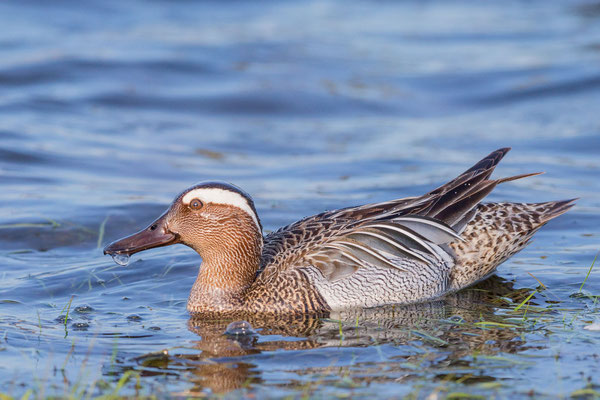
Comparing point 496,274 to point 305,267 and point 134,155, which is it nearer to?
point 305,267

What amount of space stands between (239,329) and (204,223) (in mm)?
986

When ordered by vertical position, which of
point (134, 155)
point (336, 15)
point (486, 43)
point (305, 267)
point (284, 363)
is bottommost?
point (284, 363)

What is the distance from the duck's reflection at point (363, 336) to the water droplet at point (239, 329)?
1.7 inches

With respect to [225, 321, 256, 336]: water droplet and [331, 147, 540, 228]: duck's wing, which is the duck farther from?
[225, 321, 256, 336]: water droplet

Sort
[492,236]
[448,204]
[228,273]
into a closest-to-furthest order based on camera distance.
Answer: [228,273] → [448,204] → [492,236]

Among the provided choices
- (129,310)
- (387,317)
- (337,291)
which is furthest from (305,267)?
(129,310)

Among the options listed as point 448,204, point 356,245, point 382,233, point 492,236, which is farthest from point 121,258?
point 492,236

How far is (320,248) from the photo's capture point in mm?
7211

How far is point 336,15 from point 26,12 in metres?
7.41

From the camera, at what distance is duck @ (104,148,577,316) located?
23.2 ft

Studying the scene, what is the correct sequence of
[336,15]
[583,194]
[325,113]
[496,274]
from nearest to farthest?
[496,274]
[583,194]
[325,113]
[336,15]

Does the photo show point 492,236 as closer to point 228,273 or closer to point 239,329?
point 228,273

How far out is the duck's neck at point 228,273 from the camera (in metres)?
7.15

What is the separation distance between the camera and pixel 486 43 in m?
20.0
